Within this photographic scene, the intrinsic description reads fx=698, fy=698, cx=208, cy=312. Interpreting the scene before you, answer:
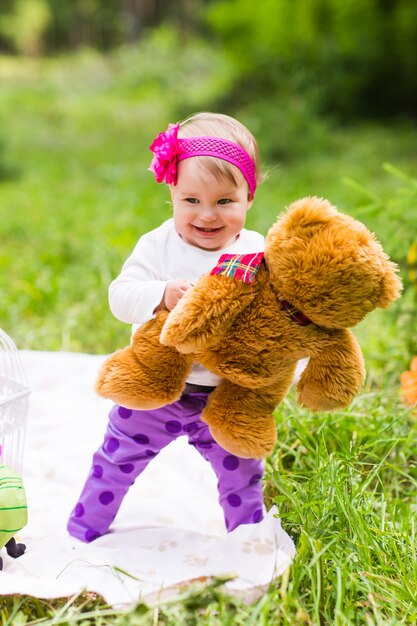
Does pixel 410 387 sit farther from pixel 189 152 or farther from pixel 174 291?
pixel 189 152

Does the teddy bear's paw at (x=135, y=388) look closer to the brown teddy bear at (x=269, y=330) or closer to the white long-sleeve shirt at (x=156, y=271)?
the brown teddy bear at (x=269, y=330)

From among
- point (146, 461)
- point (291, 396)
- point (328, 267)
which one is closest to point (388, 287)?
point (328, 267)

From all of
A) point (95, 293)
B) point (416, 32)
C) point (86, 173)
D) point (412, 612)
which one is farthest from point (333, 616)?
point (416, 32)

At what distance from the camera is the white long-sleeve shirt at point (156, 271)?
5.45 ft

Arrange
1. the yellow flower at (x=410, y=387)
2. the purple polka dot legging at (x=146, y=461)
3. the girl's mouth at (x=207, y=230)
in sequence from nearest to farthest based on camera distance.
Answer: the girl's mouth at (x=207, y=230)
the purple polka dot legging at (x=146, y=461)
the yellow flower at (x=410, y=387)

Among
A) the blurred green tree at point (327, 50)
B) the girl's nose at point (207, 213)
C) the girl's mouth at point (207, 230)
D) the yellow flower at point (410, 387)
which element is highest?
the girl's nose at point (207, 213)

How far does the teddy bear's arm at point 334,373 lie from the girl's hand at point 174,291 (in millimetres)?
335

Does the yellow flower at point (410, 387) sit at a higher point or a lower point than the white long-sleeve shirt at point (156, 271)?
lower

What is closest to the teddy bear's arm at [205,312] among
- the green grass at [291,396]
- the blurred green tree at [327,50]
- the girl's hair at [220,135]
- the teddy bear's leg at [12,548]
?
the girl's hair at [220,135]

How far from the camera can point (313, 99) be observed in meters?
7.74

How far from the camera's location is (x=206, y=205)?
1619mm

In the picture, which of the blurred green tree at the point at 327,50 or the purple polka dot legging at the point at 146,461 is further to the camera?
the blurred green tree at the point at 327,50

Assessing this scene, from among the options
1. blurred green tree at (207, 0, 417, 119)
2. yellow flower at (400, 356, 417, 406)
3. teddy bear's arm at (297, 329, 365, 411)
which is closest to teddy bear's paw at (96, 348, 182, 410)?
teddy bear's arm at (297, 329, 365, 411)

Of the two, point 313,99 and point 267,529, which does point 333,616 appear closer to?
point 267,529
